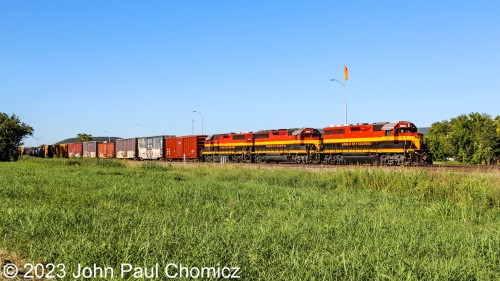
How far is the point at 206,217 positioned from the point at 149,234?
10.7 ft

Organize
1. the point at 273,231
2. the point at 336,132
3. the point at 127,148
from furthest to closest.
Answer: the point at 127,148 < the point at 336,132 < the point at 273,231

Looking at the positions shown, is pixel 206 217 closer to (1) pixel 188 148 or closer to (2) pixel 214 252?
(2) pixel 214 252

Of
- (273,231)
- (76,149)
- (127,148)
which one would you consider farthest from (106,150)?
(273,231)

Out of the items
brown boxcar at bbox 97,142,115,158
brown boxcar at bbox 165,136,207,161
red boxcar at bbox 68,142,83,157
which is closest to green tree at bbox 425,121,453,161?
brown boxcar at bbox 165,136,207,161

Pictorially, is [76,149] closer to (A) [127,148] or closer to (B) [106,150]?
(B) [106,150]

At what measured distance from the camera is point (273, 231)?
923cm

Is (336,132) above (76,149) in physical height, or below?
above

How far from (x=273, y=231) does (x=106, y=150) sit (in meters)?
74.2

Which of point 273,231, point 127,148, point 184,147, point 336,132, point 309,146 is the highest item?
point 336,132

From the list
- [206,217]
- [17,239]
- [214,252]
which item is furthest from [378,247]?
[17,239]

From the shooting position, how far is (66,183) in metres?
19.6

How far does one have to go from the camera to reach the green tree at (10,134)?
67181mm

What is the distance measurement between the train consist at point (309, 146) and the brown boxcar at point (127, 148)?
119 inches

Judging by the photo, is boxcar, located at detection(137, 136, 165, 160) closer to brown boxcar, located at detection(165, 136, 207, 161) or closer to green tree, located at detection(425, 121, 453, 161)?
brown boxcar, located at detection(165, 136, 207, 161)
